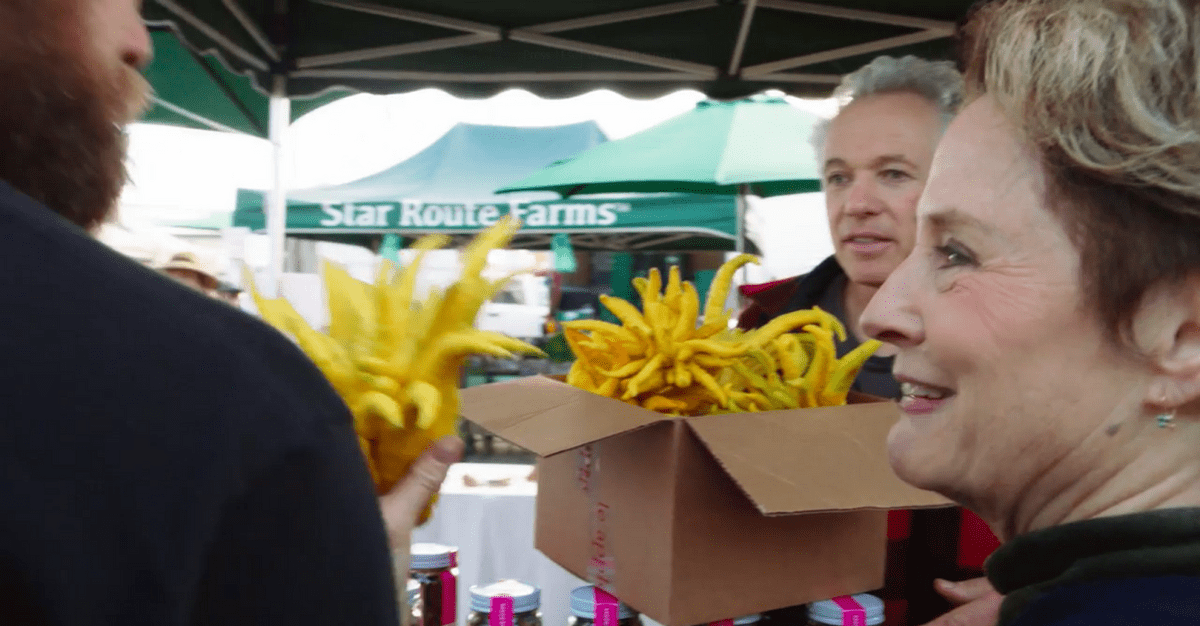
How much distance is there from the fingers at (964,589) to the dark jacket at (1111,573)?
57cm

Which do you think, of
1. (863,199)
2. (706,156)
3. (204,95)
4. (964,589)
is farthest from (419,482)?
(706,156)

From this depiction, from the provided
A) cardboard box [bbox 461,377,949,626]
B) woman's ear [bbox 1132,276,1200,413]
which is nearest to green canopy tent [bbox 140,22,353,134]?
cardboard box [bbox 461,377,949,626]

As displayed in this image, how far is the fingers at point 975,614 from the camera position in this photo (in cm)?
125

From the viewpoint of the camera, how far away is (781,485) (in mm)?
1081

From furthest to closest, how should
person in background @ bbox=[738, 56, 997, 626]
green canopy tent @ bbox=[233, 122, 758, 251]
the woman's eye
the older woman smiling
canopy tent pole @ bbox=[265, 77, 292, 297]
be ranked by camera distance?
green canopy tent @ bbox=[233, 122, 758, 251] → canopy tent pole @ bbox=[265, 77, 292, 297] → person in background @ bbox=[738, 56, 997, 626] → the woman's eye → the older woman smiling

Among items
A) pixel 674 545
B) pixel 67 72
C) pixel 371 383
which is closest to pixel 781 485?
pixel 674 545

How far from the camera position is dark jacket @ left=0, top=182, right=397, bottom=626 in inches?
19.3

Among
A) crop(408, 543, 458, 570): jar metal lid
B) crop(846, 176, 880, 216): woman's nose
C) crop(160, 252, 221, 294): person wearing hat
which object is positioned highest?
crop(846, 176, 880, 216): woman's nose

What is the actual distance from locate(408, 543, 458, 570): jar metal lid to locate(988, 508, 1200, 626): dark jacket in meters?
0.81

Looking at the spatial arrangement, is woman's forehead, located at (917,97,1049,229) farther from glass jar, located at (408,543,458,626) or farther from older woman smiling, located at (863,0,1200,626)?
glass jar, located at (408,543,458,626)

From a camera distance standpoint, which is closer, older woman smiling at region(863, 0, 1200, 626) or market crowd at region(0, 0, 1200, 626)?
market crowd at region(0, 0, 1200, 626)

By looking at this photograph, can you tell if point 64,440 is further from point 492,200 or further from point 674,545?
point 492,200

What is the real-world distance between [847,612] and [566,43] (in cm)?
287

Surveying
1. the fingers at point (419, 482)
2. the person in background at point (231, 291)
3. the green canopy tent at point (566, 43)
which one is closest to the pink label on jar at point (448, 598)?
the fingers at point (419, 482)
